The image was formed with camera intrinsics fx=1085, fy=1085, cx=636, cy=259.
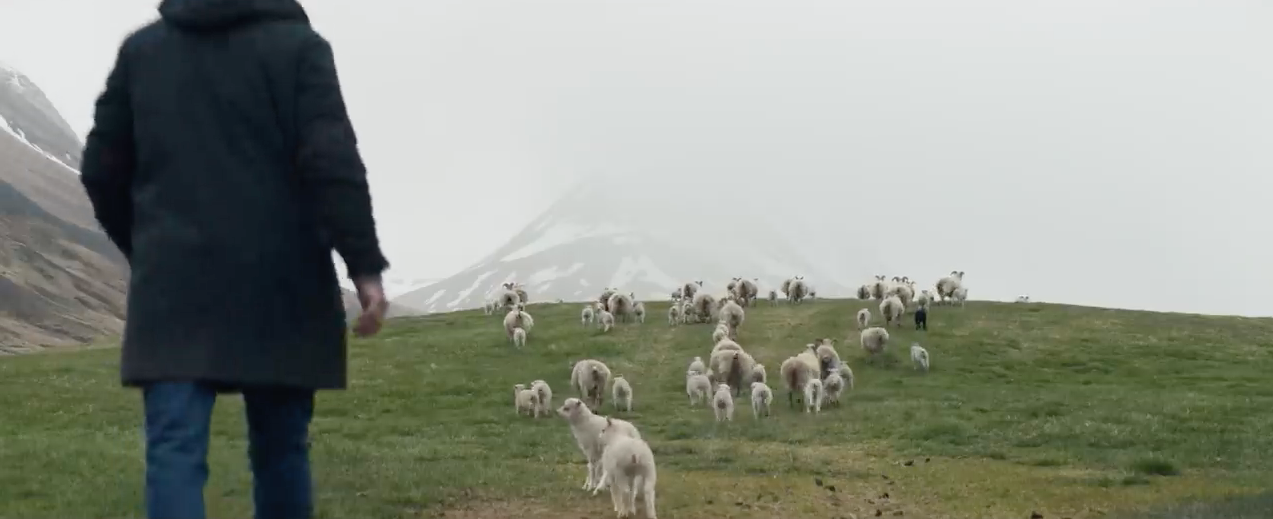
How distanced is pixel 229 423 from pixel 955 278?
113 ft

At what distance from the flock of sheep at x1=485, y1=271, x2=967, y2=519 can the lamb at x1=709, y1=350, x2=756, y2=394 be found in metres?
0.02

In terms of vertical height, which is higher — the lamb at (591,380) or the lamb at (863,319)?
the lamb at (863,319)

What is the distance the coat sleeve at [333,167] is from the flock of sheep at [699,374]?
666 centimetres

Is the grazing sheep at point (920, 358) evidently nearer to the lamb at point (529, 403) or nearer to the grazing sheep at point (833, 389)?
the grazing sheep at point (833, 389)

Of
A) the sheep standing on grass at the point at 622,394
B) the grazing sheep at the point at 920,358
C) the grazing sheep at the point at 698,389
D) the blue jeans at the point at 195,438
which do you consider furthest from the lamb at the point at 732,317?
the blue jeans at the point at 195,438

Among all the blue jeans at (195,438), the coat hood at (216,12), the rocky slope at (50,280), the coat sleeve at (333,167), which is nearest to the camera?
the blue jeans at (195,438)

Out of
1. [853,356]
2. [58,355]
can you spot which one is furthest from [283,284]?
[58,355]

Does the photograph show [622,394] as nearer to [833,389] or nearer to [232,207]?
[833,389]

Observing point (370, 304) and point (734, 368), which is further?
point (734, 368)

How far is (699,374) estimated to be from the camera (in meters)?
26.2

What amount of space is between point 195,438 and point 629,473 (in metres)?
7.10

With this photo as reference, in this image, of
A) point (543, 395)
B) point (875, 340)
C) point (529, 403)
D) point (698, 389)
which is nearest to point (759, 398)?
point (698, 389)

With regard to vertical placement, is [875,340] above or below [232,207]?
below

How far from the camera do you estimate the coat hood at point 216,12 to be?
5.13 m
